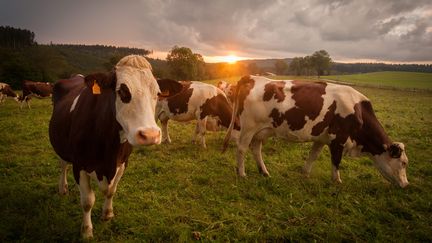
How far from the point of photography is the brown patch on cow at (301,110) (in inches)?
258

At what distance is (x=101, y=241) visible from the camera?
4133 millimetres

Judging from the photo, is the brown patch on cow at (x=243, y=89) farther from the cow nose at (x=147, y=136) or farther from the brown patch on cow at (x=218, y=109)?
the cow nose at (x=147, y=136)

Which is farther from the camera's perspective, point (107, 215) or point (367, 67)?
point (367, 67)

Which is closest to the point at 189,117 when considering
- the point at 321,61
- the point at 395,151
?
the point at 395,151

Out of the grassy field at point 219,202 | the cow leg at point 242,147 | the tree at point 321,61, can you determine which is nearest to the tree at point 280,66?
the tree at point 321,61

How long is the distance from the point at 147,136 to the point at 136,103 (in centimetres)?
43

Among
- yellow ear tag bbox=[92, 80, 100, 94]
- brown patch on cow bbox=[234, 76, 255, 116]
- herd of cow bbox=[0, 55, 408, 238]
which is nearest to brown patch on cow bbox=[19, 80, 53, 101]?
herd of cow bbox=[0, 55, 408, 238]

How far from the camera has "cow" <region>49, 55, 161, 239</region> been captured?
295 cm

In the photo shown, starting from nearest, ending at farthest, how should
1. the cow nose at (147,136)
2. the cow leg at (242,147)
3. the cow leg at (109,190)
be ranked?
the cow nose at (147,136), the cow leg at (109,190), the cow leg at (242,147)

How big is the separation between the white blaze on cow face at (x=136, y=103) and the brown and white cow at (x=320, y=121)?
4027 millimetres

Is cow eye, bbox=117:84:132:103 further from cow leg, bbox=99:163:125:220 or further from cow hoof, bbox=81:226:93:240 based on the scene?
cow hoof, bbox=81:226:93:240

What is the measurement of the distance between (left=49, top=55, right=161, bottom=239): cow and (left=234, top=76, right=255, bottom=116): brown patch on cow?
11.7 ft

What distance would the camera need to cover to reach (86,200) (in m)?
4.04

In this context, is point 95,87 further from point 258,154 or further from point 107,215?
point 258,154
